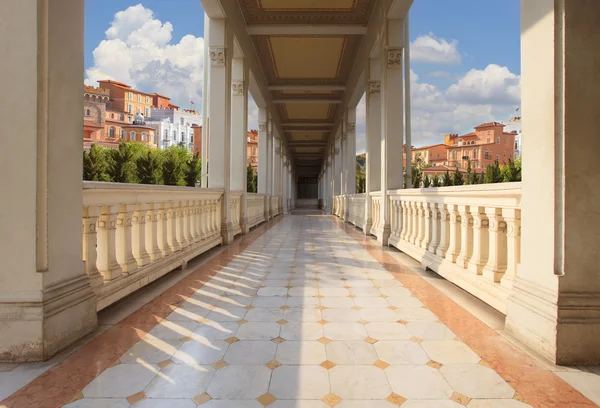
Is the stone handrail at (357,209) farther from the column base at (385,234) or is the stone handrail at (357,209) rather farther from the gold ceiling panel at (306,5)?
the gold ceiling panel at (306,5)

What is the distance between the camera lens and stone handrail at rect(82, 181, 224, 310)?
3.05m

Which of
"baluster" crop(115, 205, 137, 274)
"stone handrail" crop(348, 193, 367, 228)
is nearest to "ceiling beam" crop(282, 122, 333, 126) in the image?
"stone handrail" crop(348, 193, 367, 228)

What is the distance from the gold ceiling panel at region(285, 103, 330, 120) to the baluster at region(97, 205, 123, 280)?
1545cm

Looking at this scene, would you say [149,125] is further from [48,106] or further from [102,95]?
[48,106]

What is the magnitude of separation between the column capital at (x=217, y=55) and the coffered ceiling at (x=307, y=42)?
1.92 m

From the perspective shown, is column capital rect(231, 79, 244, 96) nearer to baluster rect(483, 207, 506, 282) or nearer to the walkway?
the walkway

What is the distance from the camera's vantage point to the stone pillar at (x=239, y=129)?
33.7 feet

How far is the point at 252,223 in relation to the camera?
12.0m

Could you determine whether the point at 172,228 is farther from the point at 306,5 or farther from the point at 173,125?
the point at 173,125

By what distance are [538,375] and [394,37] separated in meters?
7.30

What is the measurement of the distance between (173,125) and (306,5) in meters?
81.9

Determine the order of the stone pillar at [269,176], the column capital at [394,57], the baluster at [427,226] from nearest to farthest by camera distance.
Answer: the baluster at [427,226]
the column capital at [394,57]
the stone pillar at [269,176]

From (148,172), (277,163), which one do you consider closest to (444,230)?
(277,163)

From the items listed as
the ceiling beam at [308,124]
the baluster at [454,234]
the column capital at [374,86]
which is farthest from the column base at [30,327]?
the ceiling beam at [308,124]
